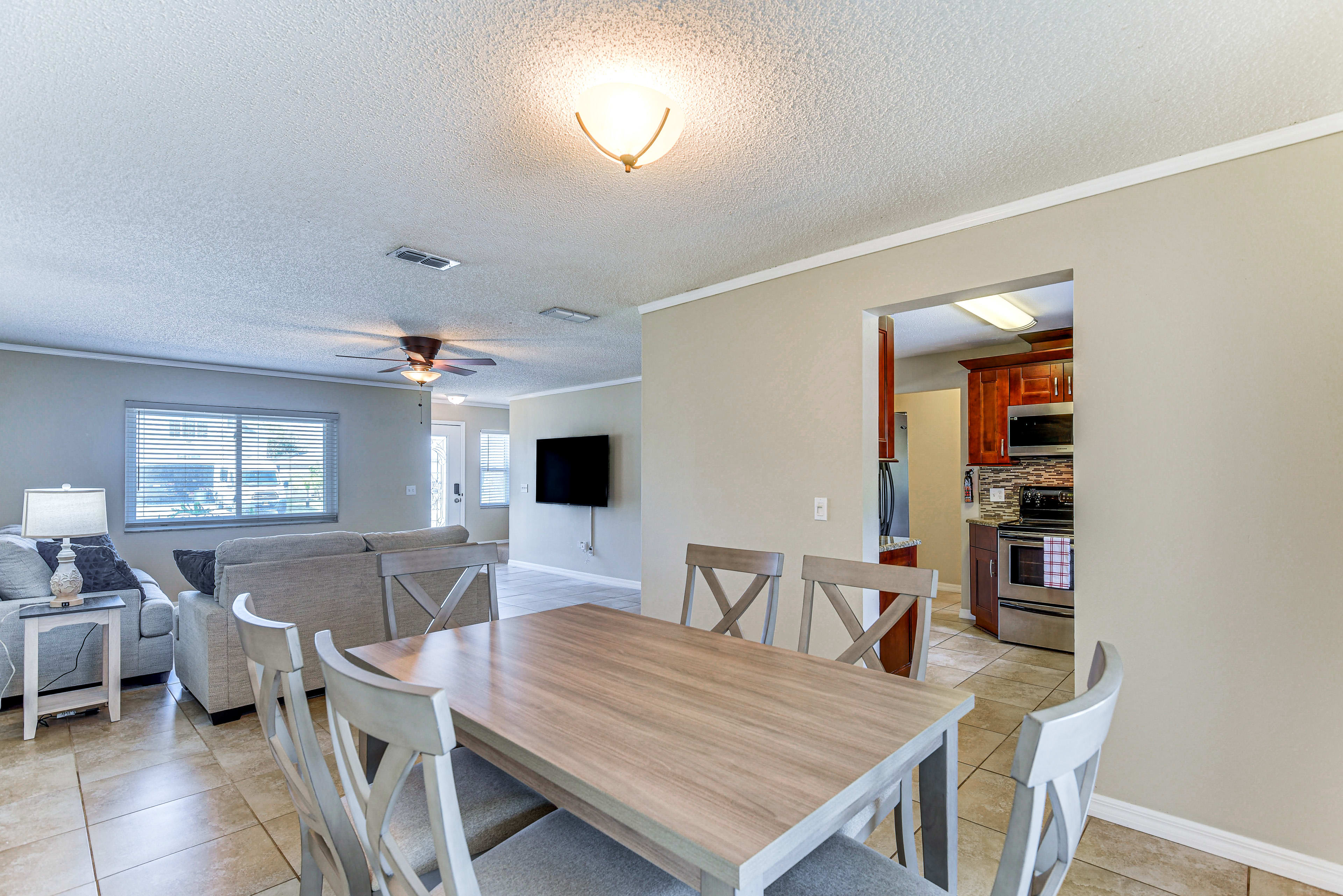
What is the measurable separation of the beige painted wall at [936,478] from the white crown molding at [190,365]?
19.3 feet

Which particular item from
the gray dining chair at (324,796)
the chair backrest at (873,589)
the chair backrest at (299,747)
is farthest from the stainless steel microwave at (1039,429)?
the chair backrest at (299,747)

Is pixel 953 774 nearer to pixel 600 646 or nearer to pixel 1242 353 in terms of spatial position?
pixel 600 646

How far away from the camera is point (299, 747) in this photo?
1.21 meters

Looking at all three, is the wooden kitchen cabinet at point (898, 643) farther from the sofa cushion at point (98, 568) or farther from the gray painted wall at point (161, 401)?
the gray painted wall at point (161, 401)

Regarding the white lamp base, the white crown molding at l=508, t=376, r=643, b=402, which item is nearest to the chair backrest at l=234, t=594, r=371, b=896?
the white lamp base

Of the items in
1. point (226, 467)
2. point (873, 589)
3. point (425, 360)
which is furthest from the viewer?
point (226, 467)

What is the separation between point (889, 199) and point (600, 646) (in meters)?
2.11

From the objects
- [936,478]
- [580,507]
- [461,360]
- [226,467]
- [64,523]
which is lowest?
[580,507]

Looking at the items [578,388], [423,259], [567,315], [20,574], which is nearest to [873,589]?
[423,259]

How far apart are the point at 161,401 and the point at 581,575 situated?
4642 mm

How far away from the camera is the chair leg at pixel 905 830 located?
61.7 inches

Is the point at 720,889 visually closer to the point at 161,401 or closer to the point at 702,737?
the point at 702,737

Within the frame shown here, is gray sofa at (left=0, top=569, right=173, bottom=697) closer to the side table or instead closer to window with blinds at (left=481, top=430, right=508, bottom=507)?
the side table

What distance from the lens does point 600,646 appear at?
6.31 feet
